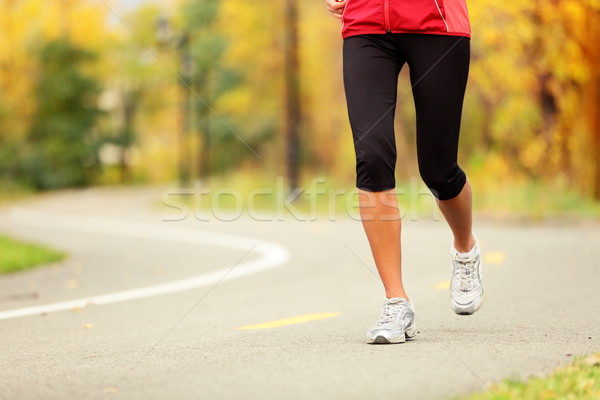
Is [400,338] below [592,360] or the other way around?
below

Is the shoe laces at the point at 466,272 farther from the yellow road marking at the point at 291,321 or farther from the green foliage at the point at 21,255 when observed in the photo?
the green foliage at the point at 21,255

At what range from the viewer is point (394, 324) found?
13.6 feet

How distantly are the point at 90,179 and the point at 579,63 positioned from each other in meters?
32.7

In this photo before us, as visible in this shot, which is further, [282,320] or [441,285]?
[441,285]

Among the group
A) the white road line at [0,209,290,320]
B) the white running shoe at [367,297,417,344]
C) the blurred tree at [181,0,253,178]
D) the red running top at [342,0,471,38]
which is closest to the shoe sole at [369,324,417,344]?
the white running shoe at [367,297,417,344]

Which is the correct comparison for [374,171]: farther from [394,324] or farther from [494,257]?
[494,257]

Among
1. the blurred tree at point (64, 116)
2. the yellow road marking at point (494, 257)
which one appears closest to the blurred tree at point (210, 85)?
the blurred tree at point (64, 116)

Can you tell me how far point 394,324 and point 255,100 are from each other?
35.8 metres

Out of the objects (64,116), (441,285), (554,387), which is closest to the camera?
(554,387)

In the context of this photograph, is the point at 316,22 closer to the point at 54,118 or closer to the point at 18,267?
the point at 54,118

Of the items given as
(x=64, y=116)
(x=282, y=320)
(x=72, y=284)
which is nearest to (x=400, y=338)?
(x=282, y=320)

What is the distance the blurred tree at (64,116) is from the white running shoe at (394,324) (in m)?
39.3

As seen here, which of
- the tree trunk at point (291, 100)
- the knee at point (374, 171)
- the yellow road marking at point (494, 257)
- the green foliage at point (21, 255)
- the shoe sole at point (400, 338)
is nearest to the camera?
the shoe sole at point (400, 338)

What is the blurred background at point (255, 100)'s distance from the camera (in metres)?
14.9
